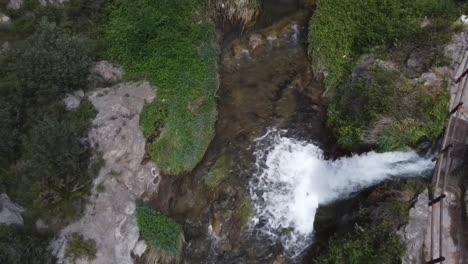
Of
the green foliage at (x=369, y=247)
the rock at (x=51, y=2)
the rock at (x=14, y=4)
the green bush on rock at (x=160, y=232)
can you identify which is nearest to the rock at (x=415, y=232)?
the green foliage at (x=369, y=247)

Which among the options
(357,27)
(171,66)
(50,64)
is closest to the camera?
(50,64)

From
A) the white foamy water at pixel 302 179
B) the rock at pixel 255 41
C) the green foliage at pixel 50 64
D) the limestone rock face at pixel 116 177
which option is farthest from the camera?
the rock at pixel 255 41

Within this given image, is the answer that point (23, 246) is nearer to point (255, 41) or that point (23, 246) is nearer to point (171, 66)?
point (171, 66)

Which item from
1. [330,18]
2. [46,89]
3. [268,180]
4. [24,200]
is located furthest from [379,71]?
[24,200]

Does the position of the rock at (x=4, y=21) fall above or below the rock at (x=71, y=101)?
above

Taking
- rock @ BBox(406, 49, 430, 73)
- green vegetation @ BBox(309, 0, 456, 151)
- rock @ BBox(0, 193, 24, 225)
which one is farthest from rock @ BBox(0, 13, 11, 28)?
rock @ BBox(406, 49, 430, 73)

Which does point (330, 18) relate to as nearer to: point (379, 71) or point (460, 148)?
point (379, 71)

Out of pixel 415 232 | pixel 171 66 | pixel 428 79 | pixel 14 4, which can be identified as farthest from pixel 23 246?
pixel 428 79

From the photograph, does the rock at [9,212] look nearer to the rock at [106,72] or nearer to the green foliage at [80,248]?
the green foliage at [80,248]
